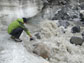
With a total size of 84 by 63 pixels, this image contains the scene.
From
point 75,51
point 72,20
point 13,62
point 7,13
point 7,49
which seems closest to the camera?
point 13,62

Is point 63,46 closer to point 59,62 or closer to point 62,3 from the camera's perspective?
point 59,62

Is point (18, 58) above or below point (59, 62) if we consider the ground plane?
above

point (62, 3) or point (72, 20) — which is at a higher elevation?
point (62, 3)

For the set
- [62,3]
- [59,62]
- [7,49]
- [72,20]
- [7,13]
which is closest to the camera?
[7,49]

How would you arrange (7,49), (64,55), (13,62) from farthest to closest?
1. (64,55)
2. (7,49)
3. (13,62)

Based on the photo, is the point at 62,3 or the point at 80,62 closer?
the point at 80,62

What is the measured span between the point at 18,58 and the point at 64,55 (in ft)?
8.47

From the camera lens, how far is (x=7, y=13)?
404 inches

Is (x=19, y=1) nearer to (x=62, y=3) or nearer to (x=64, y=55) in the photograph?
(x=62, y=3)

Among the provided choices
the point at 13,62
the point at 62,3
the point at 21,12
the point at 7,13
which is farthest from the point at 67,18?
the point at 13,62

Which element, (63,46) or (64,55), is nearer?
(64,55)

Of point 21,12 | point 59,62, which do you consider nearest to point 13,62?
point 59,62

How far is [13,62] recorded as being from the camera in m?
4.57

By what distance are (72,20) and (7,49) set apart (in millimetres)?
8905
